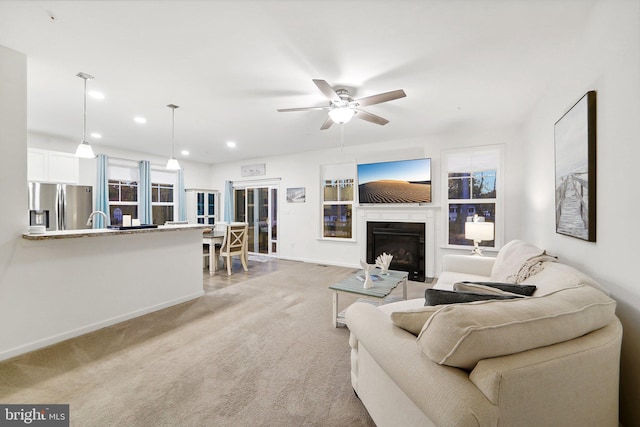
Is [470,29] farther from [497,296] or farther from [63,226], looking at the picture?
[63,226]

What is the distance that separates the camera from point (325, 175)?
625cm

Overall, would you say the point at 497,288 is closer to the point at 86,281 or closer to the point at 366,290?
the point at 366,290

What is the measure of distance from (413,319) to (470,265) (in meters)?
2.40

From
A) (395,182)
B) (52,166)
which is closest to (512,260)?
(395,182)

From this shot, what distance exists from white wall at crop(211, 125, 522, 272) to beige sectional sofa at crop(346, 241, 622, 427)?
3.81 meters

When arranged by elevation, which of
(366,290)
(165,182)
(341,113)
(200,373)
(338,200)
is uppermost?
(341,113)

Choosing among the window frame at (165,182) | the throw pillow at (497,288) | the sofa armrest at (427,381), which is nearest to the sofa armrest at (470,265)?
the throw pillow at (497,288)

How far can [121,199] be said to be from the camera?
6156 millimetres

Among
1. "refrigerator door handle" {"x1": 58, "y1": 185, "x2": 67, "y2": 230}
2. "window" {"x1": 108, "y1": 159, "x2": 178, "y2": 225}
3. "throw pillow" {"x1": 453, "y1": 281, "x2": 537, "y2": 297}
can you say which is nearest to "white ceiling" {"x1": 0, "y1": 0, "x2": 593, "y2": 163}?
"refrigerator door handle" {"x1": 58, "y1": 185, "x2": 67, "y2": 230}

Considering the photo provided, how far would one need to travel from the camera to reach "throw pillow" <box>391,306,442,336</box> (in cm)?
121

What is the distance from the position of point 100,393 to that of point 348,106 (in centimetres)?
318

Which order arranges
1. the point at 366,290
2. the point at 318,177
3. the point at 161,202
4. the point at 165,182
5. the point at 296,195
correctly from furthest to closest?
the point at 165,182 → the point at 161,202 → the point at 296,195 → the point at 318,177 → the point at 366,290

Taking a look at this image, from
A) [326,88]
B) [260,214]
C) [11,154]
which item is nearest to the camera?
[11,154]

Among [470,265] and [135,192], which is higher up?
[135,192]
